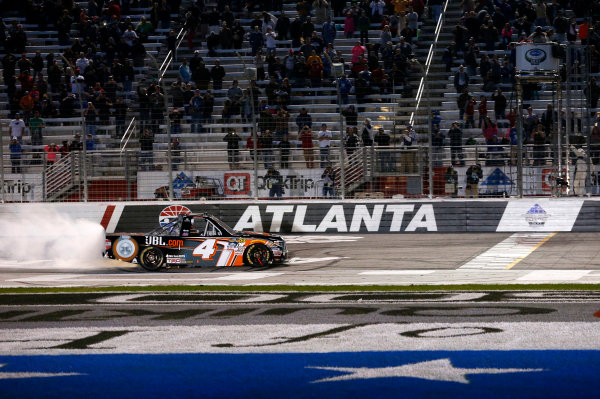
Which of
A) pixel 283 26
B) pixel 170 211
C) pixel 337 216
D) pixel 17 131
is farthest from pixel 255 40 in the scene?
pixel 337 216

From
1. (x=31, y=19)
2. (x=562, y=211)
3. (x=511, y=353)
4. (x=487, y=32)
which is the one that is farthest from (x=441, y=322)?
(x=31, y=19)

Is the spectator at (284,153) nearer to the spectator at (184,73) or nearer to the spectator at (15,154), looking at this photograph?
the spectator at (15,154)

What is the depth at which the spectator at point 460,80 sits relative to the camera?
A: 29500mm

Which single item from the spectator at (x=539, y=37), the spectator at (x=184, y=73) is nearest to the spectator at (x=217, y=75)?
the spectator at (x=184, y=73)

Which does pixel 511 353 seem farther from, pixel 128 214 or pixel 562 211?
pixel 128 214

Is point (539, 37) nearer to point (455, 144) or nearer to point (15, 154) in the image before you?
point (455, 144)

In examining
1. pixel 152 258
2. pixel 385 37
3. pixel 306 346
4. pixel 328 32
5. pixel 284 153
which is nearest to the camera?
pixel 306 346

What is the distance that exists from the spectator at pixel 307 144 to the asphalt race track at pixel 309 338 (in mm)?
6561

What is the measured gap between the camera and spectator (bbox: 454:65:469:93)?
29.5 m

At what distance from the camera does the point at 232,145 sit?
2548 centimetres

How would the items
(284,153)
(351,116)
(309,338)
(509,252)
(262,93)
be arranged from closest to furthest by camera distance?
(309,338) < (509,252) < (284,153) < (351,116) < (262,93)

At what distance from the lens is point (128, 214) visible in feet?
82.4

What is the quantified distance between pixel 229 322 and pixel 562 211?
14.3 meters

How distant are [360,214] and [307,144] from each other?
230cm
